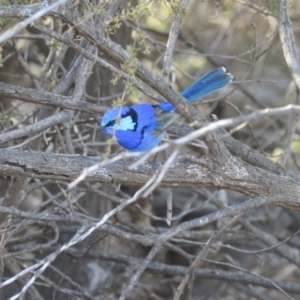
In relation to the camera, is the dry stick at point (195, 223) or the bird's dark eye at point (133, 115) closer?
the dry stick at point (195, 223)

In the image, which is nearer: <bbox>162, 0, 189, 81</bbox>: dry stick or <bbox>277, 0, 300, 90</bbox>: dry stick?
<bbox>162, 0, 189, 81</bbox>: dry stick

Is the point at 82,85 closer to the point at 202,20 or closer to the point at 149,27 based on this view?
the point at 149,27

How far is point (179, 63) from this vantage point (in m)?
5.45

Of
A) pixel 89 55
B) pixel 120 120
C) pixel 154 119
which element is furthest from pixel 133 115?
pixel 89 55

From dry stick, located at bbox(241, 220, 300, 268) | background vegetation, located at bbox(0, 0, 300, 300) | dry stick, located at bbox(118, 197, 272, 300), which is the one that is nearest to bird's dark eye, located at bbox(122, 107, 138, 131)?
background vegetation, located at bbox(0, 0, 300, 300)

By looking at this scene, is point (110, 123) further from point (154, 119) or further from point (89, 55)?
point (89, 55)

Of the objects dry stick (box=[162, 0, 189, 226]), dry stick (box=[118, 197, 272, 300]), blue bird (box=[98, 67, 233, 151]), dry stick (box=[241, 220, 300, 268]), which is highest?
dry stick (box=[162, 0, 189, 226])

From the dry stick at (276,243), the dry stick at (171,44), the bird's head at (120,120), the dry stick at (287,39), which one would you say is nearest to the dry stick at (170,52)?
the dry stick at (171,44)

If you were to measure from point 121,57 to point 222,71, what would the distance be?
986mm

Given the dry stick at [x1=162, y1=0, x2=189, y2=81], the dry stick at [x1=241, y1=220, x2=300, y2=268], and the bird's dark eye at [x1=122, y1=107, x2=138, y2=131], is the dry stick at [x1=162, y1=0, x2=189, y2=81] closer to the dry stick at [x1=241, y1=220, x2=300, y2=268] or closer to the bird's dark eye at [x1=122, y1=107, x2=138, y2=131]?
the bird's dark eye at [x1=122, y1=107, x2=138, y2=131]

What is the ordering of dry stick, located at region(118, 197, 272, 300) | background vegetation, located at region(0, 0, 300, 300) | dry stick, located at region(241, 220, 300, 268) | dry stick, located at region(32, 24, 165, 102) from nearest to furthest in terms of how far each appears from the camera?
dry stick, located at region(32, 24, 165, 102) < background vegetation, located at region(0, 0, 300, 300) < dry stick, located at region(118, 197, 272, 300) < dry stick, located at region(241, 220, 300, 268)

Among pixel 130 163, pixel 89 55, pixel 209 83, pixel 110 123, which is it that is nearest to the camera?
pixel 89 55

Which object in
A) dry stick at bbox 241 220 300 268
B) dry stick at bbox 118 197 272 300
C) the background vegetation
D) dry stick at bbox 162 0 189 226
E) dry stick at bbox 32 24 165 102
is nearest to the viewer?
dry stick at bbox 32 24 165 102

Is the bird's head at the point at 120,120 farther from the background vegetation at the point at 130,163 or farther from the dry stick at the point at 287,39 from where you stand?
the dry stick at the point at 287,39
